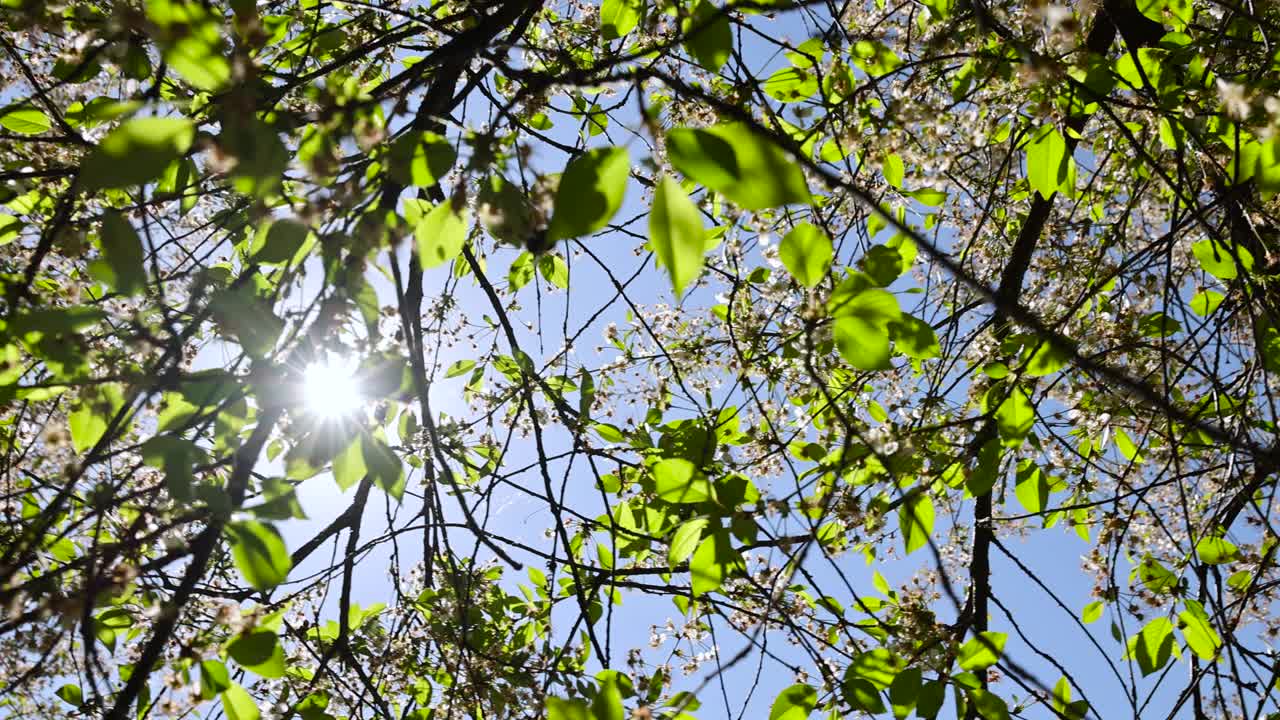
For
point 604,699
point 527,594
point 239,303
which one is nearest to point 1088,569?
point 527,594

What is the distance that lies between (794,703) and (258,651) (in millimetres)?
909

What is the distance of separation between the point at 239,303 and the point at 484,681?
1.55 m

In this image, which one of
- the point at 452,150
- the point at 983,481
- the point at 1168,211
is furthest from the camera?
the point at 1168,211

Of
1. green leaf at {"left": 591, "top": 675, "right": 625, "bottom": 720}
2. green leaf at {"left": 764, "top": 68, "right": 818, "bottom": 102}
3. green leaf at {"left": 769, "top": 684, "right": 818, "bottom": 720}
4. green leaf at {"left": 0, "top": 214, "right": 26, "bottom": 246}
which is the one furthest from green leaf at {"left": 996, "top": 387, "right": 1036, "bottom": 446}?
green leaf at {"left": 0, "top": 214, "right": 26, "bottom": 246}

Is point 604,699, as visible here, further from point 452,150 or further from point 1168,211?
point 1168,211

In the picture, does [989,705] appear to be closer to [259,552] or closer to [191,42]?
[259,552]

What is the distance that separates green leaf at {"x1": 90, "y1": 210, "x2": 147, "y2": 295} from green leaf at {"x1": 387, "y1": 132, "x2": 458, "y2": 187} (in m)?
0.27

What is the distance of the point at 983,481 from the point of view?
5.67 feet

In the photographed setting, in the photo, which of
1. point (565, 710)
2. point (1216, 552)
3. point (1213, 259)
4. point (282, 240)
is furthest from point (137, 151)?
point (1216, 552)

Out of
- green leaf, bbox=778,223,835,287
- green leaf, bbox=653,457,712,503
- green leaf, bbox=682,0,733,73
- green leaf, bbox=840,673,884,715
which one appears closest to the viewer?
green leaf, bbox=778,223,835,287

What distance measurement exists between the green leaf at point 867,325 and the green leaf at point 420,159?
0.53 meters

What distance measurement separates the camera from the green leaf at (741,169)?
0.73 m

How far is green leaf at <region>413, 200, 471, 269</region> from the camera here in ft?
2.88

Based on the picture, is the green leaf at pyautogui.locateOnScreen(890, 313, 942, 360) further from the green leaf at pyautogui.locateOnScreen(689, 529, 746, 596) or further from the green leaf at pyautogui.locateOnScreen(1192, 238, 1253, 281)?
the green leaf at pyautogui.locateOnScreen(1192, 238, 1253, 281)
